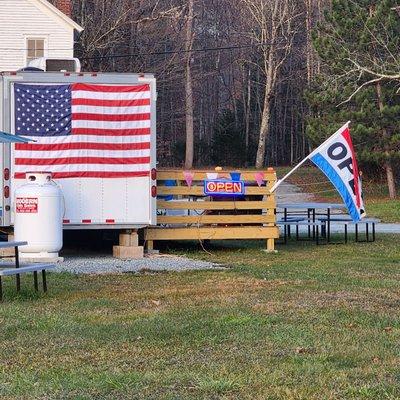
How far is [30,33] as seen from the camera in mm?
35656

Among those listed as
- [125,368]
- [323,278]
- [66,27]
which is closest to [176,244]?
[323,278]

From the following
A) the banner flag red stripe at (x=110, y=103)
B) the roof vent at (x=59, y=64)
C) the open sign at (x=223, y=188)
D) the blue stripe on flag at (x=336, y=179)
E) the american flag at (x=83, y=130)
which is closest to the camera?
the american flag at (x=83, y=130)

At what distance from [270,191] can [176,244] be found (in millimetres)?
2943

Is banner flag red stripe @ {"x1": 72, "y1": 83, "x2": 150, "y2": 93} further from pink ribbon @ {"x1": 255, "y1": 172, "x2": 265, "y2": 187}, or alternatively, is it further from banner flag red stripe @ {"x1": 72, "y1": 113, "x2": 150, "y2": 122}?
pink ribbon @ {"x1": 255, "y1": 172, "x2": 265, "y2": 187}

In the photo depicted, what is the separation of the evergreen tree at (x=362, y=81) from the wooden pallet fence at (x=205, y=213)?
17518 millimetres

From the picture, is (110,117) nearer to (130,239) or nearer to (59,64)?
(130,239)

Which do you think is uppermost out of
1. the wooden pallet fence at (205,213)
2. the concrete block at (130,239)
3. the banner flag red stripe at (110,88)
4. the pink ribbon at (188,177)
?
the banner flag red stripe at (110,88)

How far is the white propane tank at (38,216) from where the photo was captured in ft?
45.0

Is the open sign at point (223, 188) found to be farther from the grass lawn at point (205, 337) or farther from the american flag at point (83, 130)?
the grass lawn at point (205, 337)

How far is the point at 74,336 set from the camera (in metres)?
7.75

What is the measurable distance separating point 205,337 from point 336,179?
801 centimetres

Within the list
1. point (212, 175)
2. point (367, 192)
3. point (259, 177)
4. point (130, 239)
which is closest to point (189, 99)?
point (367, 192)

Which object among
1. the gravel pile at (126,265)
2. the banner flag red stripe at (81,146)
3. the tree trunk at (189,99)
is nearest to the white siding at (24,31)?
the tree trunk at (189,99)

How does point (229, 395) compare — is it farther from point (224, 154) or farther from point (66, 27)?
point (224, 154)
